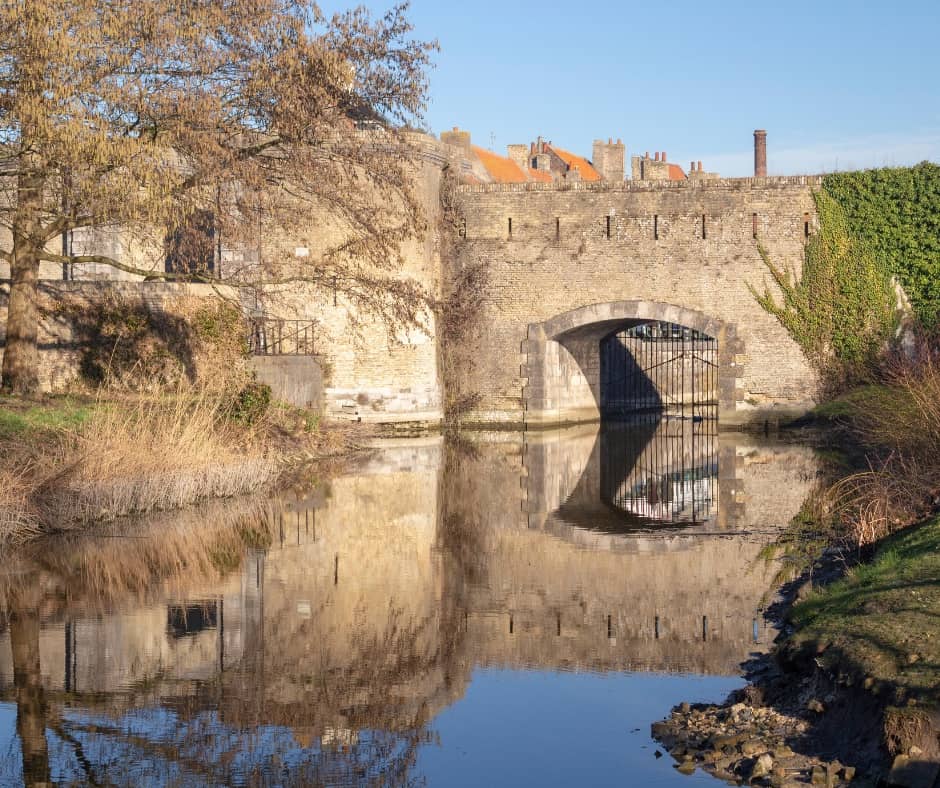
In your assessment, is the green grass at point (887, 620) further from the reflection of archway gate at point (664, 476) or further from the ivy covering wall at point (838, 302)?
the ivy covering wall at point (838, 302)

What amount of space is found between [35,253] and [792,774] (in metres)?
12.7

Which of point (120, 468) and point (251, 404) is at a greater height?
point (251, 404)

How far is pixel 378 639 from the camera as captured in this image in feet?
26.1

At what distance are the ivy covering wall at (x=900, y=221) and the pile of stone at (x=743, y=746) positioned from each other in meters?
18.6

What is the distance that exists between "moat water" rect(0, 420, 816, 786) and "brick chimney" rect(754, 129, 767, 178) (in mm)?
23046

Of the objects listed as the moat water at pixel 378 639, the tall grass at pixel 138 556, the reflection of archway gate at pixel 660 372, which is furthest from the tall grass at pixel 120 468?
the reflection of archway gate at pixel 660 372

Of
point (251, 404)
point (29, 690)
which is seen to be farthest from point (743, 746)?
point (251, 404)

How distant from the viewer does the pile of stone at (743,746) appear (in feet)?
16.9

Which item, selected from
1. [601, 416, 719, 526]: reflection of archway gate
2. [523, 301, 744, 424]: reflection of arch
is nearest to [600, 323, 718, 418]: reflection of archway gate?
[523, 301, 744, 424]: reflection of arch

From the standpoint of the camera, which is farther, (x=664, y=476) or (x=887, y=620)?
(x=664, y=476)

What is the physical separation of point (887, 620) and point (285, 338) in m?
17.0

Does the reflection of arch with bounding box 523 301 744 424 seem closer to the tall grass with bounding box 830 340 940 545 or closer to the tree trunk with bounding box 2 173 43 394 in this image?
the tall grass with bounding box 830 340 940 545

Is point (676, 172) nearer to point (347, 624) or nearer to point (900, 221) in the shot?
point (900, 221)

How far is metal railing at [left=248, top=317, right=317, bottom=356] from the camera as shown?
2202 cm
